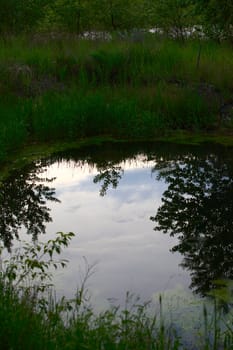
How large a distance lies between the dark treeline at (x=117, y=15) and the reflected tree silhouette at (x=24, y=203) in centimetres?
589

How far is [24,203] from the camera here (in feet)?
30.1

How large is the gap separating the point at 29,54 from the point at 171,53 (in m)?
4.00

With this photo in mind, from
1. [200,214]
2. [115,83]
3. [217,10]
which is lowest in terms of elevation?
[200,214]

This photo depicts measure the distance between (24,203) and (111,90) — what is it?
6002 millimetres

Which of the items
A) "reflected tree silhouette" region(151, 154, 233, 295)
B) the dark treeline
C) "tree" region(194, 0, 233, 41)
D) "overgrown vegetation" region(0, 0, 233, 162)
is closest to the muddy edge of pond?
"overgrown vegetation" region(0, 0, 233, 162)

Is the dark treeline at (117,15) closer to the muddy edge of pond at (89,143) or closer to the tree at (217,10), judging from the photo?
the tree at (217,10)

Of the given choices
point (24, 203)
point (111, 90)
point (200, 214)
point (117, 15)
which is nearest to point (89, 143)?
point (111, 90)

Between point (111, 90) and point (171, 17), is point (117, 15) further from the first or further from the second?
point (111, 90)

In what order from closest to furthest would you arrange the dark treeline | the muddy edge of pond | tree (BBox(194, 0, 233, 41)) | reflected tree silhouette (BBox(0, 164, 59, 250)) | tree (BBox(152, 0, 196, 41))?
1. reflected tree silhouette (BBox(0, 164, 59, 250))
2. the muddy edge of pond
3. tree (BBox(194, 0, 233, 41))
4. the dark treeline
5. tree (BBox(152, 0, 196, 41))

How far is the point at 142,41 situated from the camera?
691 inches

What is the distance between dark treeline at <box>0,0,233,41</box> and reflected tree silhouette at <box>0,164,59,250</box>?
5889 millimetres

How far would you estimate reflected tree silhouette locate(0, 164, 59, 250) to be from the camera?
316 inches

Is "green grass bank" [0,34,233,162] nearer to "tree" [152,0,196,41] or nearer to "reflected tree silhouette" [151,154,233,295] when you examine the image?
"reflected tree silhouette" [151,154,233,295]

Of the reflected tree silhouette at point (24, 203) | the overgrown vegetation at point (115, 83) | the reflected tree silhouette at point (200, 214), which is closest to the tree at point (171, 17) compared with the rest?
the overgrown vegetation at point (115, 83)
